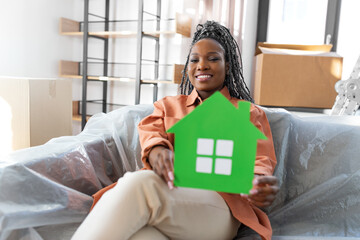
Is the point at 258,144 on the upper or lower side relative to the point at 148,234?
upper

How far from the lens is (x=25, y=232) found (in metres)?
0.80

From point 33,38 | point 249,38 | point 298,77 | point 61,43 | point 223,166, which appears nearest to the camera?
point 223,166

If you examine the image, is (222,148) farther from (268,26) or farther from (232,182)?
(268,26)

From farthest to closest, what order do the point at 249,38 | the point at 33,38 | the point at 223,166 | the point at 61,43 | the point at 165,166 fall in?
the point at 61,43
the point at 33,38
the point at 249,38
the point at 165,166
the point at 223,166

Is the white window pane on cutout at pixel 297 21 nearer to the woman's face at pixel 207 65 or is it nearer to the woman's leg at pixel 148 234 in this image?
the woman's face at pixel 207 65

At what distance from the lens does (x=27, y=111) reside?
56.4 inches

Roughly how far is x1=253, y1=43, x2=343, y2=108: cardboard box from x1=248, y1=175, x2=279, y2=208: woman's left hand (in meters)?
1.28

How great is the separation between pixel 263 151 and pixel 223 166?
0.35m

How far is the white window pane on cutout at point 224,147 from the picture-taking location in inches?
21.6

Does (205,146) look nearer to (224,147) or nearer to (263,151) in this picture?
(224,147)

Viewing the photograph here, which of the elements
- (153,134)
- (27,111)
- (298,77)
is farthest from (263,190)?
(298,77)

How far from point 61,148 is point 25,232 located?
0.27 m

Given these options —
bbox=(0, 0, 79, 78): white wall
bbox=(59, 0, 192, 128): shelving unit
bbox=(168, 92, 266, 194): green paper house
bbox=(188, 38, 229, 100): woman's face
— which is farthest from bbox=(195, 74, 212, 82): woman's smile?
bbox=(0, 0, 79, 78): white wall

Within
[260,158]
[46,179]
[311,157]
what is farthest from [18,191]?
[311,157]
